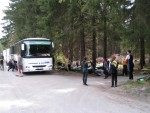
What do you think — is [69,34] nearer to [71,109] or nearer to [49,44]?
[49,44]

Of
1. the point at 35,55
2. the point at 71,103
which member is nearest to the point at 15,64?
the point at 35,55

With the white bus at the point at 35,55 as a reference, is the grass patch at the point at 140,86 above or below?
below

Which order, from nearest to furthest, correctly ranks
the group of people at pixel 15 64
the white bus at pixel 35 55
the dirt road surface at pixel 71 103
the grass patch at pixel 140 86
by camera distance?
the dirt road surface at pixel 71 103, the grass patch at pixel 140 86, the white bus at pixel 35 55, the group of people at pixel 15 64

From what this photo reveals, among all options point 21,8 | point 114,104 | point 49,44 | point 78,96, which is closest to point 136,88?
point 78,96

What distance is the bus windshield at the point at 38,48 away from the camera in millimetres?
30688

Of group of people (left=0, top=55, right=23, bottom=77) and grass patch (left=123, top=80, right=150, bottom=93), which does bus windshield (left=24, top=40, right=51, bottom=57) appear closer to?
group of people (left=0, top=55, right=23, bottom=77)

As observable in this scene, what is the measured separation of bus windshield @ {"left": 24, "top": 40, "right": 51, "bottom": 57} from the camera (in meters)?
30.7

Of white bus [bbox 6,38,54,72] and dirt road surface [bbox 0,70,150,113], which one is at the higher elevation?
white bus [bbox 6,38,54,72]

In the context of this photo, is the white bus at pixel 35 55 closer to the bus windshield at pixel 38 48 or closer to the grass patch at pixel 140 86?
the bus windshield at pixel 38 48

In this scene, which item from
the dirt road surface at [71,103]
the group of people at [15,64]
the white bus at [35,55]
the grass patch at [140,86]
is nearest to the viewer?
the dirt road surface at [71,103]

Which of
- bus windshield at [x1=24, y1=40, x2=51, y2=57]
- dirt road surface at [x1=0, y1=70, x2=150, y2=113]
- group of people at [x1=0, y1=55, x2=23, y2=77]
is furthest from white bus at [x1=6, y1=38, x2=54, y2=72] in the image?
dirt road surface at [x1=0, y1=70, x2=150, y2=113]

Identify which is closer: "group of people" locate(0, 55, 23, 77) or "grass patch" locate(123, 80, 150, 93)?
"grass patch" locate(123, 80, 150, 93)

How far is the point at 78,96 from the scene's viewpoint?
15.4m

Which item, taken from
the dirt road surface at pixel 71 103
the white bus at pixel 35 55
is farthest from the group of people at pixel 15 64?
the dirt road surface at pixel 71 103
